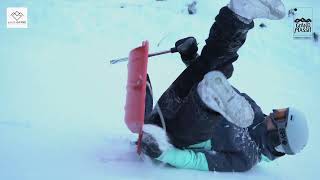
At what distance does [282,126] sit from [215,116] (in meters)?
0.27

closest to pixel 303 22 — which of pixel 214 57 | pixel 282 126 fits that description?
pixel 282 126

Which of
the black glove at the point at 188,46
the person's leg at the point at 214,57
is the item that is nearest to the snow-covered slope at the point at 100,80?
the person's leg at the point at 214,57

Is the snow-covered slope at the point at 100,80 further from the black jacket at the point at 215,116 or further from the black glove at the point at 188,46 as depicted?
the black glove at the point at 188,46

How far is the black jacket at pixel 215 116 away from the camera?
1.14m

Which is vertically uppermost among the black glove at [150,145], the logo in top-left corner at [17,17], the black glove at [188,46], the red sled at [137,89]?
the logo in top-left corner at [17,17]

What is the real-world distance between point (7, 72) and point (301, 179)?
1277 mm

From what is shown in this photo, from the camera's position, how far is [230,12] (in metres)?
1.09

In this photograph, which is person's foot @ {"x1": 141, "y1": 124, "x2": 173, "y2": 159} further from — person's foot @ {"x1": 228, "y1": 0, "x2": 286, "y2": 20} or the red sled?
person's foot @ {"x1": 228, "y1": 0, "x2": 286, "y2": 20}

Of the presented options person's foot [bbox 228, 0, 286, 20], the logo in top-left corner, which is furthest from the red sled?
the logo in top-left corner

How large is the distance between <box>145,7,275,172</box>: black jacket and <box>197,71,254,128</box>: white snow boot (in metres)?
0.04

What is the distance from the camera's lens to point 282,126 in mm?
1340

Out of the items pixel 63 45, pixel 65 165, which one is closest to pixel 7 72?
pixel 63 45

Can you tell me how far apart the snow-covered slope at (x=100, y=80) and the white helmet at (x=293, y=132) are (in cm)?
10

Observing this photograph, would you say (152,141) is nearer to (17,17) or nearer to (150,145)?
(150,145)
